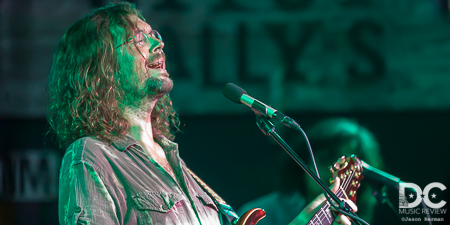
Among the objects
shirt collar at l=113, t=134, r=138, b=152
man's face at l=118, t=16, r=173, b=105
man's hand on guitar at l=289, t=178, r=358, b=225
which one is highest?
man's face at l=118, t=16, r=173, b=105

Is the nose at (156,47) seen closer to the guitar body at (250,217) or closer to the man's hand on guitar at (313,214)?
the guitar body at (250,217)

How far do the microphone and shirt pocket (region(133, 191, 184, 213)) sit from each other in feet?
1.49

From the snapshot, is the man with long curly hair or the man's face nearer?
the man with long curly hair

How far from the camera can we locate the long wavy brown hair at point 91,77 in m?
1.79

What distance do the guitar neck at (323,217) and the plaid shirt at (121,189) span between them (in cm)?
48

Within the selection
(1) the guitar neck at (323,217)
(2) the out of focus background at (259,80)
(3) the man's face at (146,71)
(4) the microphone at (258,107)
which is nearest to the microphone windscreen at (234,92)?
(4) the microphone at (258,107)

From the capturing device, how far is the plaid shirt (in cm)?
140

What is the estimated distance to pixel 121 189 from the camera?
5.01 feet


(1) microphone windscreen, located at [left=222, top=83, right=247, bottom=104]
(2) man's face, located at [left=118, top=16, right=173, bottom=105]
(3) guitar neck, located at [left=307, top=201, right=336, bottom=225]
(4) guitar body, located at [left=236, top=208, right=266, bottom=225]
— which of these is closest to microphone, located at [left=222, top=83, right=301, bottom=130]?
(1) microphone windscreen, located at [left=222, top=83, right=247, bottom=104]

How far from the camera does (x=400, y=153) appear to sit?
3.38 metres

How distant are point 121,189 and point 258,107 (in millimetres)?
587

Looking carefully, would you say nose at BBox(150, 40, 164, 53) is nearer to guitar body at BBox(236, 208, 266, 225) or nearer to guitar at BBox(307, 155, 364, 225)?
guitar body at BBox(236, 208, 266, 225)

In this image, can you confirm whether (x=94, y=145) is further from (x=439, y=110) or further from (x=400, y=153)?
(x=439, y=110)

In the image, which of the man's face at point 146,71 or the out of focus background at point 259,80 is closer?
the man's face at point 146,71
